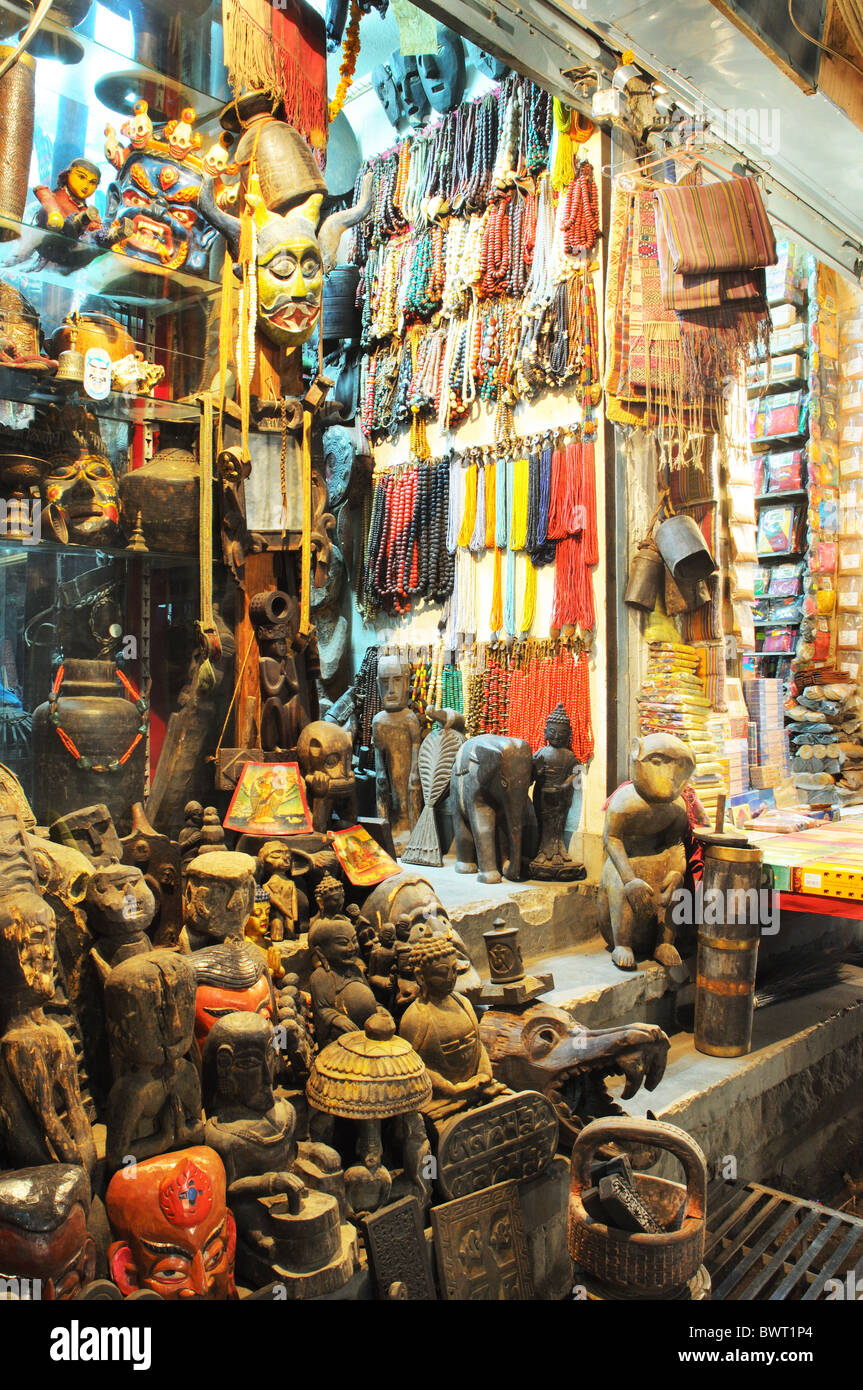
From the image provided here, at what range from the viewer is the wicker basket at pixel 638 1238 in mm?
2557

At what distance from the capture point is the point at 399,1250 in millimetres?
2781

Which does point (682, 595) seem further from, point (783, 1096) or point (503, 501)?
point (783, 1096)

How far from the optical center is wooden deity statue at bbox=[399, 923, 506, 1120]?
3.19 meters

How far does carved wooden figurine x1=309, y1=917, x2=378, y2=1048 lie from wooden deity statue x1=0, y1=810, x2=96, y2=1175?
98 cm

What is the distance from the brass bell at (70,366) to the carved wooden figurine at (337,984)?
2.21 metres

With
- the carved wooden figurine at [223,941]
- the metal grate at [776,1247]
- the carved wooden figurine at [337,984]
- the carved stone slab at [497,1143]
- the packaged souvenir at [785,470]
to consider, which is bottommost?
the metal grate at [776,1247]

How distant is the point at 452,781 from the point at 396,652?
177 centimetres

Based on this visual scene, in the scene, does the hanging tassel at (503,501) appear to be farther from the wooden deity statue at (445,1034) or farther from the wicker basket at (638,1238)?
the wicker basket at (638,1238)

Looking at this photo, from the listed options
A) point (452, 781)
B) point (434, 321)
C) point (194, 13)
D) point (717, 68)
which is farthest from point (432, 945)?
point (434, 321)

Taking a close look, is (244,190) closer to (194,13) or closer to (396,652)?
(194,13)

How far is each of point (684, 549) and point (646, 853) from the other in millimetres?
1878

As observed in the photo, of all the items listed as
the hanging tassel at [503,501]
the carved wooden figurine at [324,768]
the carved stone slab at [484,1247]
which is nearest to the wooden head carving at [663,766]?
the carved wooden figurine at [324,768]

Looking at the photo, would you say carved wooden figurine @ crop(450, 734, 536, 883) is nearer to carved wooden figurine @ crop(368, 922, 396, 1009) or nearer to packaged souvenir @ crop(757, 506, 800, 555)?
carved wooden figurine @ crop(368, 922, 396, 1009)

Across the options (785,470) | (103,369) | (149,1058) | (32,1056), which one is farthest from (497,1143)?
(785,470)
